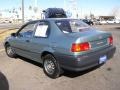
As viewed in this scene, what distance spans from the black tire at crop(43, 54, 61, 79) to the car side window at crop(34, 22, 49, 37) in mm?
676

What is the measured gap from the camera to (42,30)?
23.6 feet

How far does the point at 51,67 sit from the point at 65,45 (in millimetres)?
970

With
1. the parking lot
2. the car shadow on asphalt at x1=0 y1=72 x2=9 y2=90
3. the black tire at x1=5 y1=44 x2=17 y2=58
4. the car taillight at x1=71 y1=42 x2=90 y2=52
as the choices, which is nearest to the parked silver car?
the car taillight at x1=71 y1=42 x2=90 y2=52

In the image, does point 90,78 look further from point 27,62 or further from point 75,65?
point 27,62

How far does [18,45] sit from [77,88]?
11.7ft

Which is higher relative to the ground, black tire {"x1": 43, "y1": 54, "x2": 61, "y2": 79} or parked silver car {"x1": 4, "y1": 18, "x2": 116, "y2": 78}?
parked silver car {"x1": 4, "y1": 18, "x2": 116, "y2": 78}

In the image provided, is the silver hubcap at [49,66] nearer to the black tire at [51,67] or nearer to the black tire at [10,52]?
the black tire at [51,67]

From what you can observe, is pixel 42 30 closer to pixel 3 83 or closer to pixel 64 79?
pixel 64 79

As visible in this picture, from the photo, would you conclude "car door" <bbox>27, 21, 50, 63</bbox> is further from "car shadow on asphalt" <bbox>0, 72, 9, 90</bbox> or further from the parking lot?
"car shadow on asphalt" <bbox>0, 72, 9, 90</bbox>

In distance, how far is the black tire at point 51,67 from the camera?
6536mm

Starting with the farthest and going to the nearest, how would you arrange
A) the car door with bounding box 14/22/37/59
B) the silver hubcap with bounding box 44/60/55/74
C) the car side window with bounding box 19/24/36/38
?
the car side window with bounding box 19/24/36/38
the car door with bounding box 14/22/37/59
the silver hubcap with bounding box 44/60/55/74

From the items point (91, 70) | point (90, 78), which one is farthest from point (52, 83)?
point (91, 70)

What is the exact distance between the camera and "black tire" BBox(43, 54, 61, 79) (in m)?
6.54

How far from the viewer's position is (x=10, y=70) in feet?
25.9
